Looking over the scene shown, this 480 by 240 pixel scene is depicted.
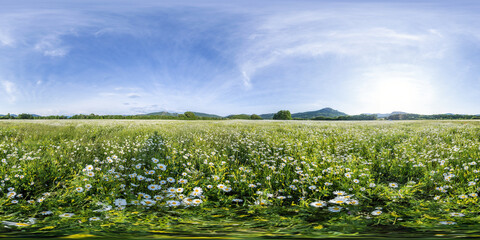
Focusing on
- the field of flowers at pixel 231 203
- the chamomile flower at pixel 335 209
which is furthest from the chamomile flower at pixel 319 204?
the chamomile flower at pixel 335 209

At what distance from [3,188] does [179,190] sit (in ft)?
9.12

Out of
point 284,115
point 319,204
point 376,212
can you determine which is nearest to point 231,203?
point 319,204

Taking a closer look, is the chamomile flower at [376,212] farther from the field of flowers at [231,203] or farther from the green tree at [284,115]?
the green tree at [284,115]

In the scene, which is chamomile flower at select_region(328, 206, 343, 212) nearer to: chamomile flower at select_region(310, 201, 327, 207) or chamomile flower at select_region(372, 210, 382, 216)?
chamomile flower at select_region(310, 201, 327, 207)

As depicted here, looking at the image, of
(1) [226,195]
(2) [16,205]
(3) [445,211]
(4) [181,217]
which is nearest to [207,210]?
(4) [181,217]

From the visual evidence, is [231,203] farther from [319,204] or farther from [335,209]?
[335,209]

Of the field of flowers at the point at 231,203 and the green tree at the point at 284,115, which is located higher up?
the green tree at the point at 284,115

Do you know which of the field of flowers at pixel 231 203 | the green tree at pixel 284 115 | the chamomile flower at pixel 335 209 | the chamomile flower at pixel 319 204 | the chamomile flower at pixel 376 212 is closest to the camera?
the field of flowers at pixel 231 203

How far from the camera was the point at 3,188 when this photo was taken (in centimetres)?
352

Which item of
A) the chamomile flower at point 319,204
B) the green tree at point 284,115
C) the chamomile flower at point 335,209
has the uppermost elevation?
the green tree at point 284,115

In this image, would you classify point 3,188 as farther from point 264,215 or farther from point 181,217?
point 264,215

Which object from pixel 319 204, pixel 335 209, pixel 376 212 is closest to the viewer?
pixel 376 212

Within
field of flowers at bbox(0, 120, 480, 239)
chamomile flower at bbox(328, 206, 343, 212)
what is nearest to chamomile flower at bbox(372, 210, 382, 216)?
field of flowers at bbox(0, 120, 480, 239)

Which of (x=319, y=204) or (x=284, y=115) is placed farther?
(x=284, y=115)
